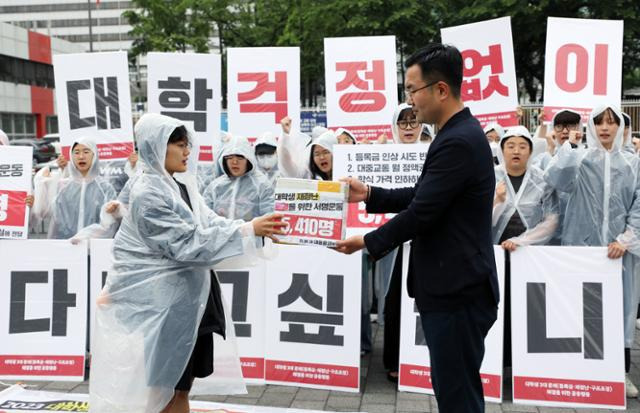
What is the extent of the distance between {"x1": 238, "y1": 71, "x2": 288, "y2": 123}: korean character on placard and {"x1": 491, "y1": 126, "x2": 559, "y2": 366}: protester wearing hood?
112 inches

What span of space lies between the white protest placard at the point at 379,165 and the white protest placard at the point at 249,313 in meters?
0.88

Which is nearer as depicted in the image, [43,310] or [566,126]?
[43,310]

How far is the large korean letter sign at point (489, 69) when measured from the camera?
6.46 m

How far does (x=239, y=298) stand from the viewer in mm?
5367

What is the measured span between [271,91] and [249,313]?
2857mm

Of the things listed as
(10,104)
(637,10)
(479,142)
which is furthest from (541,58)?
(10,104)

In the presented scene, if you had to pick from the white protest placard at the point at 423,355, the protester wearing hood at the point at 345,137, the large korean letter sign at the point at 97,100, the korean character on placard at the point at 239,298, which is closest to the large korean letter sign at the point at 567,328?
the white protest placard at the point at 423,355

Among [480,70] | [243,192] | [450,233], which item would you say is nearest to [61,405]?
[243,192]

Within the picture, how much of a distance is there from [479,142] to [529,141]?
2.44 meters

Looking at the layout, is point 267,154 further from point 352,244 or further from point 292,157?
point 352,244

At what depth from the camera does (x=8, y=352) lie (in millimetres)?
5480

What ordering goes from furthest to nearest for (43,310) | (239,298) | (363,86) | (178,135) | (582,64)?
(363,86), (582,64), (43,310), (239,298), (178,135)

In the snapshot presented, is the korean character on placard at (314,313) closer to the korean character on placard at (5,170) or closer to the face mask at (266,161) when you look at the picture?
the face mask at (266,161)

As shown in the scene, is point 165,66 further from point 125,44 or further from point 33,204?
point 125,44
